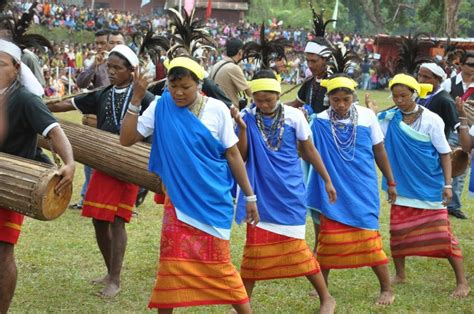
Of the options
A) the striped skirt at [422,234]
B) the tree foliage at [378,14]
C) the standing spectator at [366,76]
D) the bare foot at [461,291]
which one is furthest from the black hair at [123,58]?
the standing spectator at [366,76]

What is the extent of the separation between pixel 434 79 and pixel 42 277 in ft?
11.5

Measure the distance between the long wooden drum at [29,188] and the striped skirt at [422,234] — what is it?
9.54ft

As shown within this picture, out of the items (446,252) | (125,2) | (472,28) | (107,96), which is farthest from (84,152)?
(472,28)

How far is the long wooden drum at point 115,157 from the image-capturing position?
5586 millimetres

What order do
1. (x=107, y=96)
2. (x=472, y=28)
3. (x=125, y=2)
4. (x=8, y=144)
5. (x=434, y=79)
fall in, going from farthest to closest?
(x=472, y=28)
(x=125, y=2)
(x=434, y=79)
(x=107, y=96)
(x=8, y=144)

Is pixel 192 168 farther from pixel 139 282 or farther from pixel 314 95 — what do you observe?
pixel 314 95

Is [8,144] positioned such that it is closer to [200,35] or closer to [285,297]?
[200,35]

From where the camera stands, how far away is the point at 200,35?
18.9 feet

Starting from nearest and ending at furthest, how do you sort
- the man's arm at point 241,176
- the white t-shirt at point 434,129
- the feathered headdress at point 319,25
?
the man's arm at point 241,176 → the white t-shirt at point 434,129 → the feathered headdress at point 319,25

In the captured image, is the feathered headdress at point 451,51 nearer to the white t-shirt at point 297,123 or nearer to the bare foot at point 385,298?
the bare foot at point 385,298

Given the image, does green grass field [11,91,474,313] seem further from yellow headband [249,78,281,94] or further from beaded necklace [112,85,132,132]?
yellow headband [249,78,281,94]

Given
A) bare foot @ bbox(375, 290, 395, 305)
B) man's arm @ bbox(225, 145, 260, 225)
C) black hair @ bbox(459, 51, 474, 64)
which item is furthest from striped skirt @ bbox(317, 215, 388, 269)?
black hair @ bbox(459, 51, 474, 64)

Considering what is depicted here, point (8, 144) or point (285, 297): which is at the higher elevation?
point (8, 144)

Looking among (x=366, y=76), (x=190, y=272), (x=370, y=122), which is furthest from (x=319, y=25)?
(x=366, y=76)
